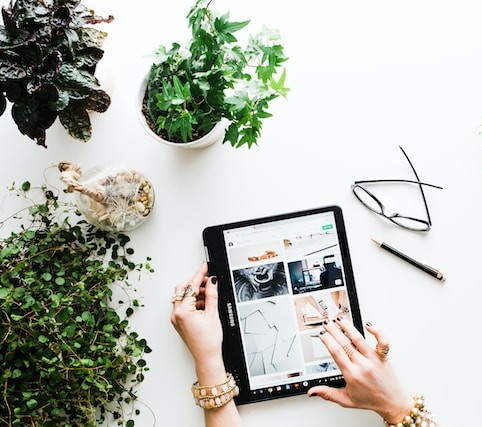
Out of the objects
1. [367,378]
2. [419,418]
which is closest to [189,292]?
[367,378]

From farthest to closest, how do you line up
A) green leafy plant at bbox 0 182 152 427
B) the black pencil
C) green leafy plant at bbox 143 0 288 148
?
the black pencil → green leafy plant at bbox 0 182 152 427 → green leafy plant at bbox 143 0 288 148

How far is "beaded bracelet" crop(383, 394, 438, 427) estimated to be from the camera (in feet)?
3.33

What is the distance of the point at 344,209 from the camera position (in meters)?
1.11

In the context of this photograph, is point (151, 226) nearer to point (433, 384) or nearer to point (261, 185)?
point (261, 185)

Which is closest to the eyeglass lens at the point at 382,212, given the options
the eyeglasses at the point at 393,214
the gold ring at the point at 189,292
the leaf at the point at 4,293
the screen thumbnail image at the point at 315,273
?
the eyeglasses at the point at 393,214

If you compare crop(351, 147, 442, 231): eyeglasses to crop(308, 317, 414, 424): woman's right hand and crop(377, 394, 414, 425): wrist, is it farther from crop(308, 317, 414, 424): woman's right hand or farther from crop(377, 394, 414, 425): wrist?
crop(377, 394, 414, 425): wrist

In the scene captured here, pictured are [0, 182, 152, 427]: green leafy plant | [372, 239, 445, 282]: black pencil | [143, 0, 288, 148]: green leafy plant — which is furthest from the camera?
[372, 239, 445, 282]: black pencil

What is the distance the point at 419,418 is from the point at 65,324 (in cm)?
64

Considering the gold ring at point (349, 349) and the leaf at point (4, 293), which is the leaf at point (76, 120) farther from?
the gold ring at point (349, 349)

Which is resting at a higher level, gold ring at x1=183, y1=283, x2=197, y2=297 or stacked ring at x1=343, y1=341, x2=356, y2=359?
gold ring at x1=183, y1=283, x2=197, y2=297

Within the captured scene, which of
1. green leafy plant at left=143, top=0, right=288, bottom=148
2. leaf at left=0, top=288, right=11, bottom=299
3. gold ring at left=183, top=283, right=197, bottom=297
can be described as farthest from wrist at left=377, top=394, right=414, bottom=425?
leaf at left=0, top=288, right=11, bottom=299

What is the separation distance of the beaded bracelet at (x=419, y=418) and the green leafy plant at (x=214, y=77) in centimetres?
55

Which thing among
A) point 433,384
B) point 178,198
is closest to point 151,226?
point 178,198

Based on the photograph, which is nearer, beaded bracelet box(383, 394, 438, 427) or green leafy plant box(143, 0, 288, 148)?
green leafy plant box(143, 0, 288, 148)
